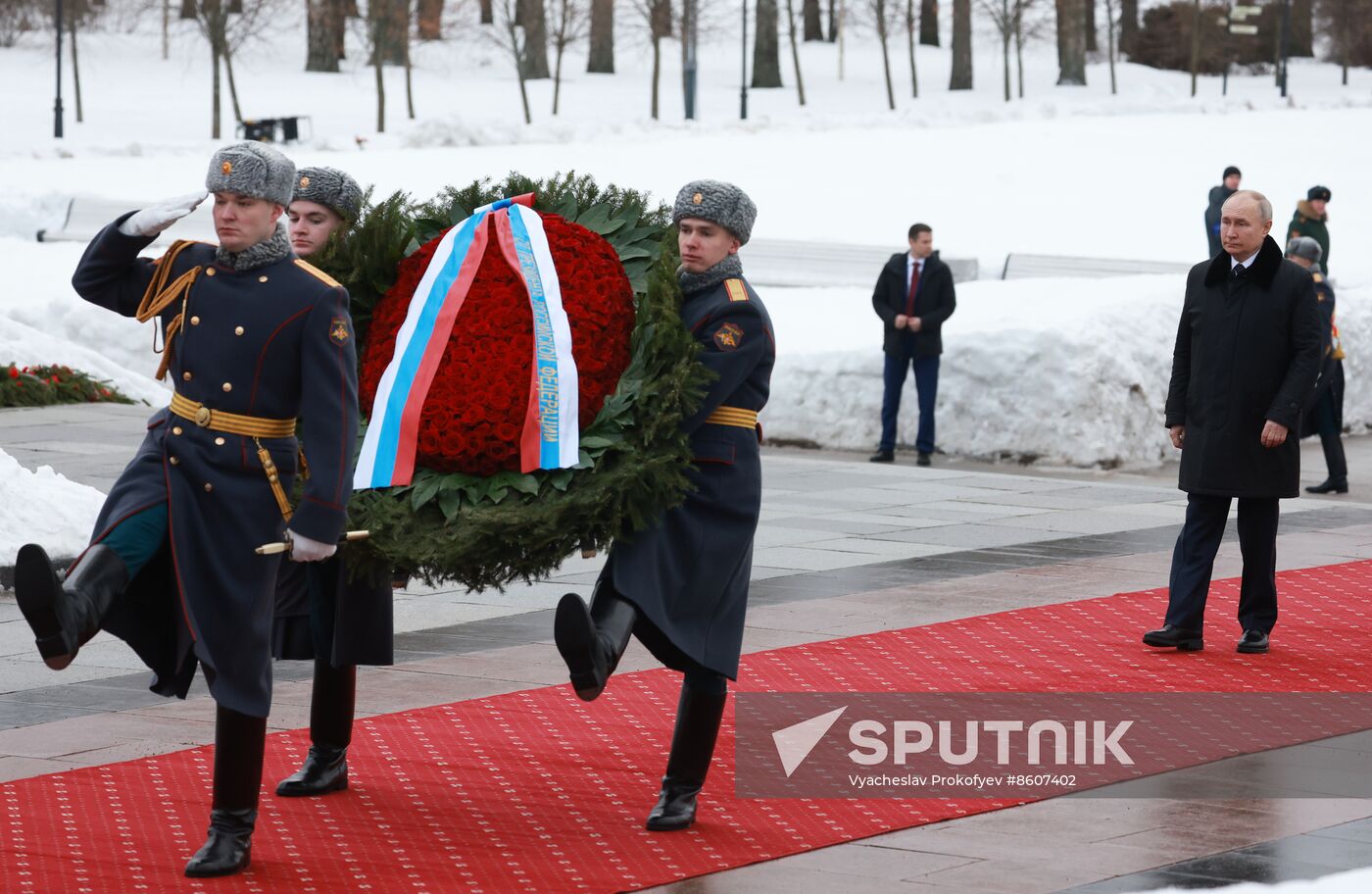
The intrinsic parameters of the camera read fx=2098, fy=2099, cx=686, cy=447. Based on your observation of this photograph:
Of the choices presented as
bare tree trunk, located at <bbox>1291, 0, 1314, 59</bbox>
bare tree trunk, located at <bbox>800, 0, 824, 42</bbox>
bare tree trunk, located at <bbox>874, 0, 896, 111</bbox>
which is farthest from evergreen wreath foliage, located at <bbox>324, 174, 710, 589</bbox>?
bare tree trunk, located at <bbox>1291, 0, 1314, 59</bbox>

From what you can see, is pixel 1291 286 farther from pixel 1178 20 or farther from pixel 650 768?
pixel 1178 20

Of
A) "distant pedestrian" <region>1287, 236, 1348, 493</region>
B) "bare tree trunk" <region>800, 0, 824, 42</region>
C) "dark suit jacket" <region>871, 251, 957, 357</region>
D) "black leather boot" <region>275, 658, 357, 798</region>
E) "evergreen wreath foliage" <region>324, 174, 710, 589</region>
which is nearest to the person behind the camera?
"evergreen wreath foliage" <region>324, 174, 710, 589</region>

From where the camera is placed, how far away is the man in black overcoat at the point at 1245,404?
28.7ft

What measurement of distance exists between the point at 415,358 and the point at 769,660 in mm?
3109

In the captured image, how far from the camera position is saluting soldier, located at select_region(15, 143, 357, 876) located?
5395 mm

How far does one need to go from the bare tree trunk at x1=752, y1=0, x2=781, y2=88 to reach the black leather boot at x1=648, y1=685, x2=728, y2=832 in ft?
182

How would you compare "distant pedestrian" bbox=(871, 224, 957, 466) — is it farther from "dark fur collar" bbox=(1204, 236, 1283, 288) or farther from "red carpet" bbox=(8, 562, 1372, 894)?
"red carpet" bbox=(8, 562, 1372, 894)

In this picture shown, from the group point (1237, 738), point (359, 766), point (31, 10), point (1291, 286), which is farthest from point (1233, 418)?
point (31, 10)

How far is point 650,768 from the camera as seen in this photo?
21.9 ft

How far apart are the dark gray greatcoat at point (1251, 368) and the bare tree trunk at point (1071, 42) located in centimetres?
5506

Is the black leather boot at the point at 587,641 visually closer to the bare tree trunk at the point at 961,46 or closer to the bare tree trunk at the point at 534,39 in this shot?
the bare tree trunk at the point at 534,39

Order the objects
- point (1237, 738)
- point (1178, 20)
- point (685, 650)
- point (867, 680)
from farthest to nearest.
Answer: point (1178, 20), point (867, 680), point (1237, 738), point (685, 650)

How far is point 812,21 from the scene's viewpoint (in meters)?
72.9

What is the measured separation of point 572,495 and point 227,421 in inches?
36.4
